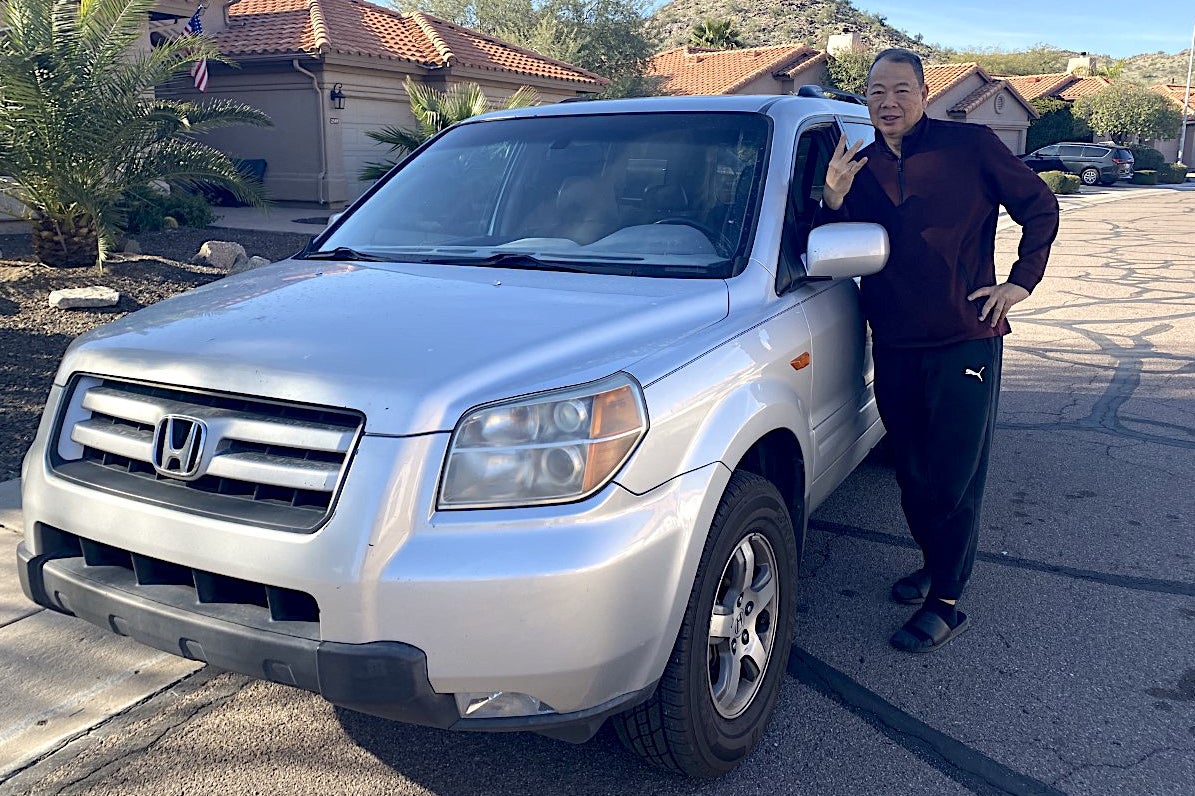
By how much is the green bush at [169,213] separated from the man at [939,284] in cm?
1151

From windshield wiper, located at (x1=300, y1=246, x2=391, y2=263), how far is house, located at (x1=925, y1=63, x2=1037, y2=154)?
44.1m

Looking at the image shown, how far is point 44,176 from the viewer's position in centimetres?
952

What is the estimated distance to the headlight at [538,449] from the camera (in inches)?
91.5

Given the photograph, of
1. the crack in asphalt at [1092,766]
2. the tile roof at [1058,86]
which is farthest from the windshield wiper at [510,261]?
the tile roof at [1058,86]

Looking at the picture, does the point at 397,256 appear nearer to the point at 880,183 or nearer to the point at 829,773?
the point at 880,183

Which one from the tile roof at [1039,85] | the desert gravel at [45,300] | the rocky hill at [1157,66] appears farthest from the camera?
the rocky hill at [1157,66]

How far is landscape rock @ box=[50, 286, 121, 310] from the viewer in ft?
28.0

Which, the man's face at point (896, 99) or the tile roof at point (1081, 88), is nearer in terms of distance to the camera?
the man's face at point (896, 99)

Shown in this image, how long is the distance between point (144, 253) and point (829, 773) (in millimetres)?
10929

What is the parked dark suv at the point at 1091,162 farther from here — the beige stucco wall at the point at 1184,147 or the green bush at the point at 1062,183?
the beige stucco wall at the point at 1184,147

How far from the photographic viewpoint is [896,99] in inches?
145

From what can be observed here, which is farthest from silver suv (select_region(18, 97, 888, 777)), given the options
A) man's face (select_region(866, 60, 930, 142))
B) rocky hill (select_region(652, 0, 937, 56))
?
rocky hill (select_region(652, 0, 937, 56))

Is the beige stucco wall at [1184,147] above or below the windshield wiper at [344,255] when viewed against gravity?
above

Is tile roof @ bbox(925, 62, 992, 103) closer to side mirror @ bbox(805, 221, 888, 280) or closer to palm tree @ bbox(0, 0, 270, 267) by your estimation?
palm tree @ bbox(0, 0, 270, 267)
